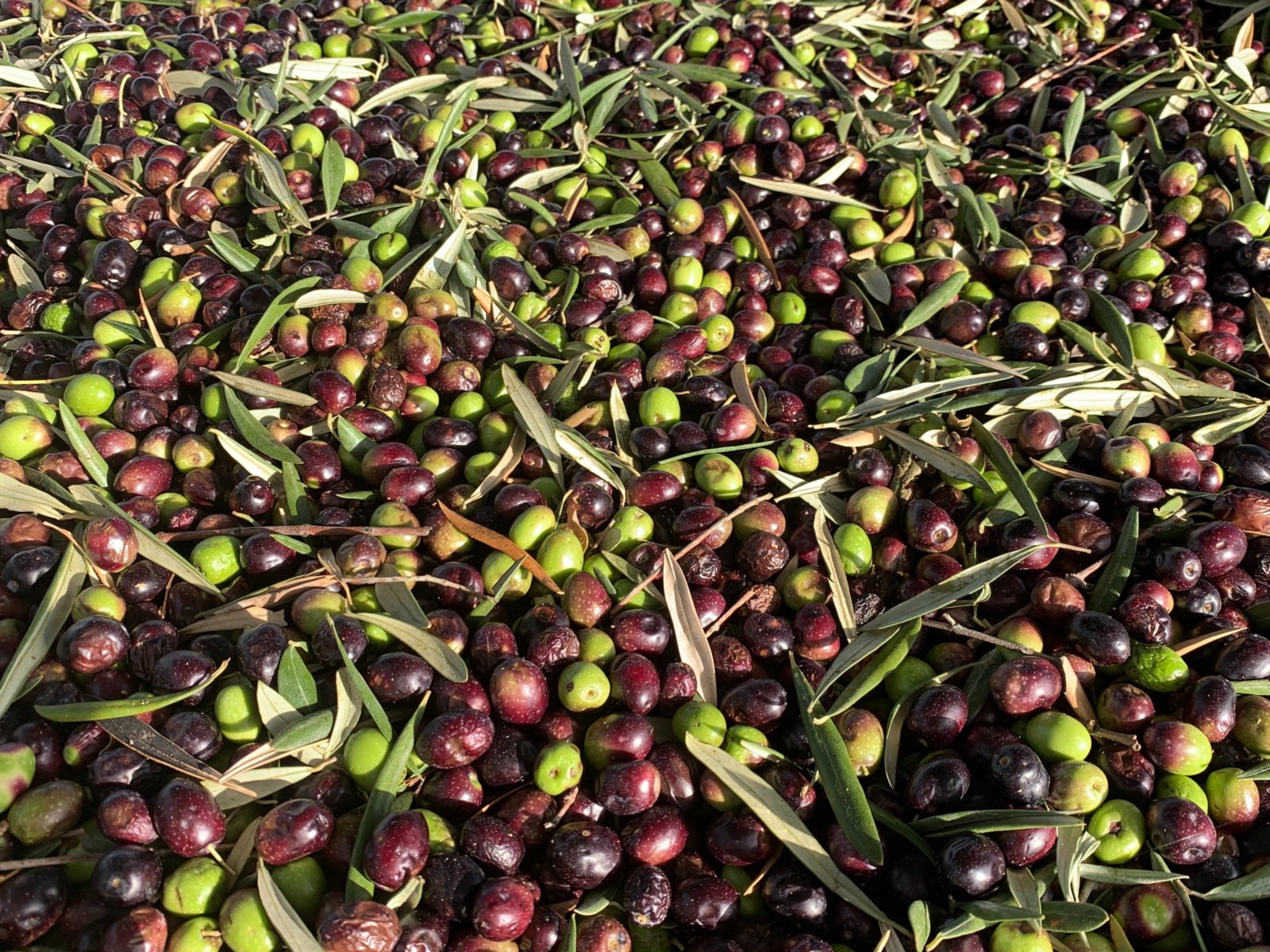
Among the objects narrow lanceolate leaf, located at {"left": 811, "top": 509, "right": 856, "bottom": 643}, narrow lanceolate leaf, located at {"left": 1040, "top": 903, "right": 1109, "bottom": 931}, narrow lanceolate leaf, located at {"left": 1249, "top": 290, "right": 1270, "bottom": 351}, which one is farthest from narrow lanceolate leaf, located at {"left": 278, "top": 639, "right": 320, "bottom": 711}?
narrow lanceolate leaf, located at {"left": 1249, "top": 290, "right": 1270, "bottom": 351}

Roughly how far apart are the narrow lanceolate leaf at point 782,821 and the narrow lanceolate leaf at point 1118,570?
105 cm

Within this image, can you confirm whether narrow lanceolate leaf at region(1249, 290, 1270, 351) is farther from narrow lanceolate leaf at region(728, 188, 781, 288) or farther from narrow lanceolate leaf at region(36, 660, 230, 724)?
narrow lanceolate leaf at region(36, 660, 230, 724)

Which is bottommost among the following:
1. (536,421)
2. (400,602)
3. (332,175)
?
(400,602)

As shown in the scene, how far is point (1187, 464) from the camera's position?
2.67 metres

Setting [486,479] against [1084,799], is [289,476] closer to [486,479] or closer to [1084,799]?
[486,479]

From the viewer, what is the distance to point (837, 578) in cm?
253

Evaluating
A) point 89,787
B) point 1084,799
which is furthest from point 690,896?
point 89,787

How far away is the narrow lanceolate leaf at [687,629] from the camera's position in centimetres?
235

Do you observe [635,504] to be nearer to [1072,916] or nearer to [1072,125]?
[1072,916]

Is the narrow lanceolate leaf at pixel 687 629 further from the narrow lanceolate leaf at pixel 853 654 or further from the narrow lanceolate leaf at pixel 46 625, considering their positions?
the narrow lanceolate leaf at pixel 46 625

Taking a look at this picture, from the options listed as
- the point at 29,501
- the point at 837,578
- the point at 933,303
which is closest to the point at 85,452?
the point at 29,501

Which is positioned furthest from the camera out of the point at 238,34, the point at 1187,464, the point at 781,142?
the point at 238,34

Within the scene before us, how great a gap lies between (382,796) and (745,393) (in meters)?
1.71

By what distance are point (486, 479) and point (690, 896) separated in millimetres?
1346
